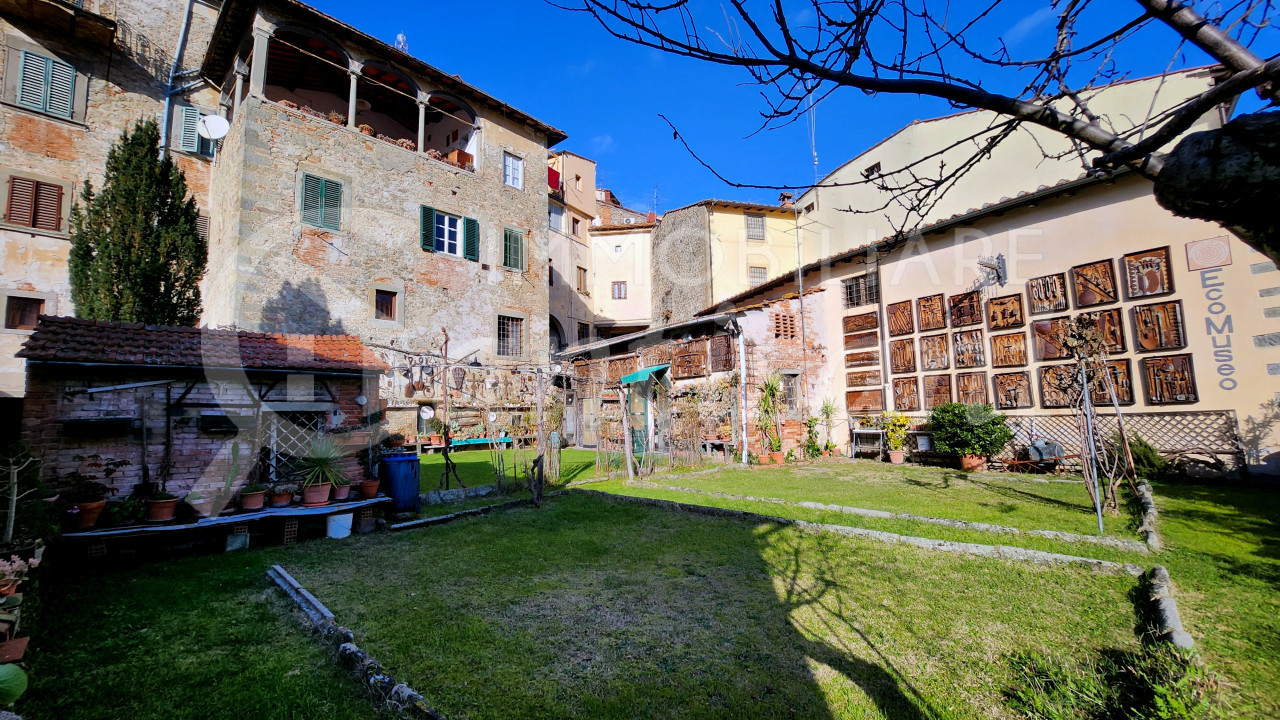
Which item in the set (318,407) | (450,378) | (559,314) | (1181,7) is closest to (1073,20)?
(1181,7)

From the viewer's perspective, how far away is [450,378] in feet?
62.5

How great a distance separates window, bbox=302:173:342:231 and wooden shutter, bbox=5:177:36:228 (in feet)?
22.4

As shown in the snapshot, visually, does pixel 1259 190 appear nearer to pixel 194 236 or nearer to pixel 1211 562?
pixel 1211 562

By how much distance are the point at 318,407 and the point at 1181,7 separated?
9284 millimetres

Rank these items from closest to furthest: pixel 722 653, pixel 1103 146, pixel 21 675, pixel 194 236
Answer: pixel 21 675, pixel 1103 146, pixel 722 653, pixel 194 236

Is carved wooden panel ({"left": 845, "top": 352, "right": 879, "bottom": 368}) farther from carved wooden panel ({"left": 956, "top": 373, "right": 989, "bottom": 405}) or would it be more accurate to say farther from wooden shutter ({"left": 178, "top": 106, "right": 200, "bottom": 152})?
wooden shutter ({"left": 178, "top": 106, "right": 200, "bottom": 152})

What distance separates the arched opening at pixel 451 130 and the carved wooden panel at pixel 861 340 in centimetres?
1567

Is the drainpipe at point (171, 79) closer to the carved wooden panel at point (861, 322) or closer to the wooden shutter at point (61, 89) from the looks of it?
the wooden shutter at point (61, 89)

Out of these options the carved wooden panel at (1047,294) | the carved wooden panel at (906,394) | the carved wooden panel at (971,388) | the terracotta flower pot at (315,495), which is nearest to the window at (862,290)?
the carved wooden panel at (906,394)

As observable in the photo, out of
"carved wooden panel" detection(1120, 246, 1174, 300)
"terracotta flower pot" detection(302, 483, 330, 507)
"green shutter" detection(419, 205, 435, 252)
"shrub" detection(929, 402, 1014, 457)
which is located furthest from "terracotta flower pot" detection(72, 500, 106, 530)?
"carved wooden panel" detection(1120, 246, 1174, 300)

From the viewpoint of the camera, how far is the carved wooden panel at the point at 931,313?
1434 centimetres

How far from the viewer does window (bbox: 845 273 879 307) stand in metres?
16.2

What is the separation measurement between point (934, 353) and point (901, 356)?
928mm

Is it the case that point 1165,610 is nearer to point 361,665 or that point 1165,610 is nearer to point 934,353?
point 361,665
